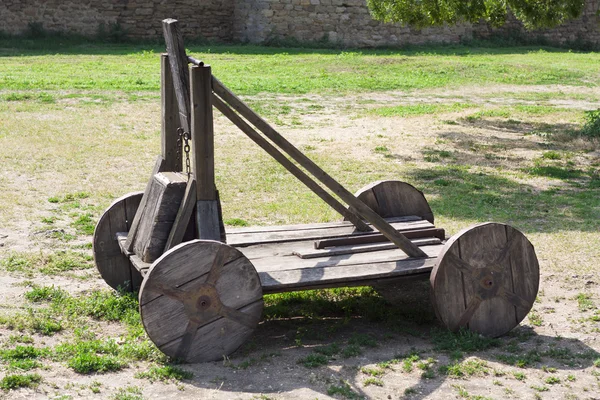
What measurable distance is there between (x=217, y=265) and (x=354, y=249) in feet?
3.52

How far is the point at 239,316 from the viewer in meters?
4.67

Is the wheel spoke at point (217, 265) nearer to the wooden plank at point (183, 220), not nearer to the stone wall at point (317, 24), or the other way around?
the wooden plank at point (183, 220)

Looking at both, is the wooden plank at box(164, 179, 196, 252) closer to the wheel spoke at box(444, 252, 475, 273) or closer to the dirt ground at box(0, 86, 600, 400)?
the dirt ground at box(0, 86, 600, 400)

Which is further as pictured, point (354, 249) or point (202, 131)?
point (354, 249)

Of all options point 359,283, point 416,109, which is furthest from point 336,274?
point 416,109

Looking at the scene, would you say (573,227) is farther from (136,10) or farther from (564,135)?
(136,10)

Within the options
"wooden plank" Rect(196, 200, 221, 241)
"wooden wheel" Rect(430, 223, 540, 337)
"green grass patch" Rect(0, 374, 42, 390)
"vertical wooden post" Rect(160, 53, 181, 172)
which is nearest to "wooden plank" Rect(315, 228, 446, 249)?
"wooden wheel" Rect(430, 223, 540, 337)

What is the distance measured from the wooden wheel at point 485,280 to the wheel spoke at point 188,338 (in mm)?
1321

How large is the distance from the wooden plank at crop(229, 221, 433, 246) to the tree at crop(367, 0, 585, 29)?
6.64m

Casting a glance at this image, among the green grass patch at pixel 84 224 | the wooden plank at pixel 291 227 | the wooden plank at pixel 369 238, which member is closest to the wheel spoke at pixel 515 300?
the wooden plank at pixel 369 238

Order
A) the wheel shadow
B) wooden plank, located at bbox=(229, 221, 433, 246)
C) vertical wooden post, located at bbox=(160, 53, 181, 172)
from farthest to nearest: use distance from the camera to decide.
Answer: wooden plank, located at bbox=(229, 221, 433, 246), vertical wooden post, located at bbox=(160, 53, 181, 172), the wheel shadow

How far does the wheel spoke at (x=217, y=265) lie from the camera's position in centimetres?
459

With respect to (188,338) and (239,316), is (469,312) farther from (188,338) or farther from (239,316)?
(188,338)

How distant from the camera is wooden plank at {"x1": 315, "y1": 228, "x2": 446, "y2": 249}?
5.44 meters
